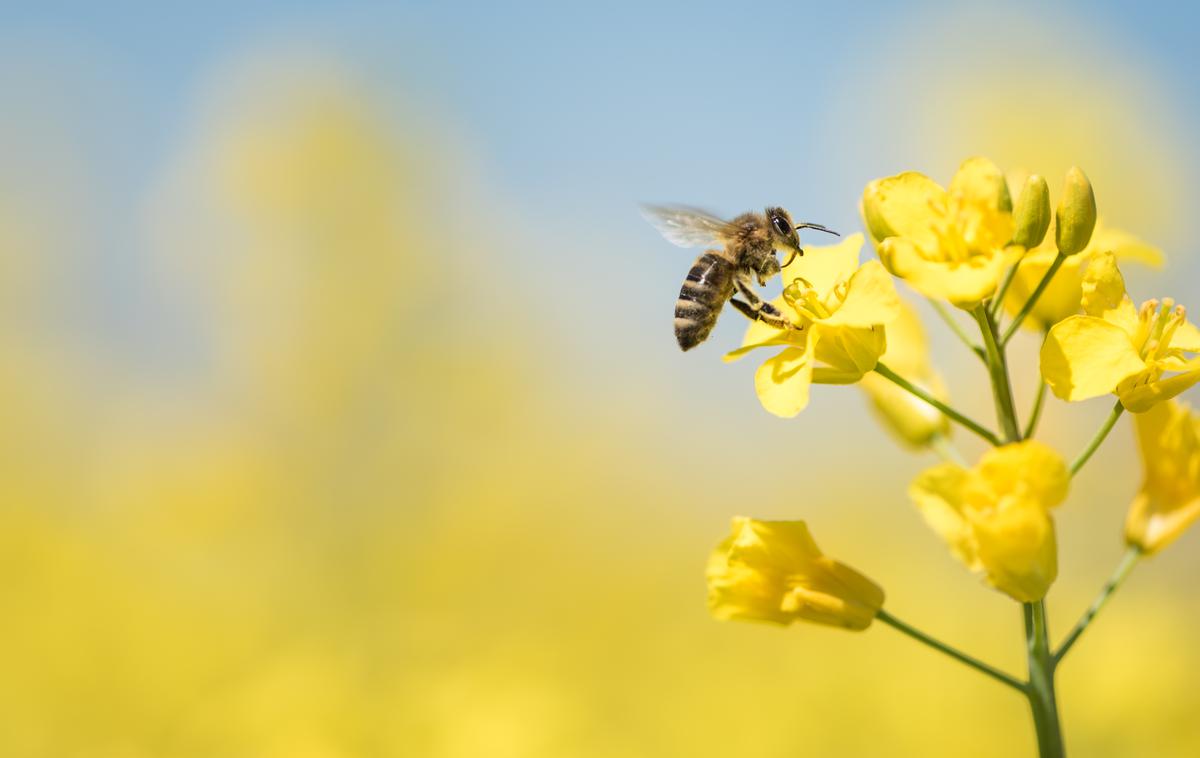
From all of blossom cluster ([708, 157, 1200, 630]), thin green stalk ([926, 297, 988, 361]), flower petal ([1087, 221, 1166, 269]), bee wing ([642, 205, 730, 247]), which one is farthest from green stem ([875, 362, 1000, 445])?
bee wing ([642, 205, 730, 247])

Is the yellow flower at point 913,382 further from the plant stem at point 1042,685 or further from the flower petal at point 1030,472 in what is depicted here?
the flower petal at point 1030,472

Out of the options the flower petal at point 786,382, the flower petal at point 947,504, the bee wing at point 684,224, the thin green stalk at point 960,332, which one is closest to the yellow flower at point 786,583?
the flower petal at point 786,382

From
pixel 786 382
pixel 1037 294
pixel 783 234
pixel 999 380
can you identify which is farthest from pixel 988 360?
pixel 783 234

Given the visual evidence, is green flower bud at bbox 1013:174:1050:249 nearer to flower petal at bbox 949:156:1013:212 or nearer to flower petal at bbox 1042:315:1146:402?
flower petal at bbox 949:156:1013:212

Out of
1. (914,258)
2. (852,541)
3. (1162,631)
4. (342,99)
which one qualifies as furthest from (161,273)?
(914,258)

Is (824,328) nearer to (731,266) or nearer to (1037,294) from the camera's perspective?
(1037,294)

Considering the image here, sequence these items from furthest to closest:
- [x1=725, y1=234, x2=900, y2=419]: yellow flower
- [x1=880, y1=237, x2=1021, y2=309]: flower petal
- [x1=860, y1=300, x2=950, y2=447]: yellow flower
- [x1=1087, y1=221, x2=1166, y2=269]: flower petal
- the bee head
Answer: the bee head → [x1=860, y1=300, x2=950, y2=447]: yellow flower → [x1=1087, y1=221, x2=1166, y2=269]: flower petal → [x1=725, y1=234, x2=900, y2=419]: yellow flower → [x1=880, y1=237, x2=1021, y2=309]: flower petal

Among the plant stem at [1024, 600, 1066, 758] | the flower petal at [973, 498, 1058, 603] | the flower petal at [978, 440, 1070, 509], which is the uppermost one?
the flower petal at [978, 440, 1070, 509]

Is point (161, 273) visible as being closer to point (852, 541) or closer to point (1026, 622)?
point (852, 541)
